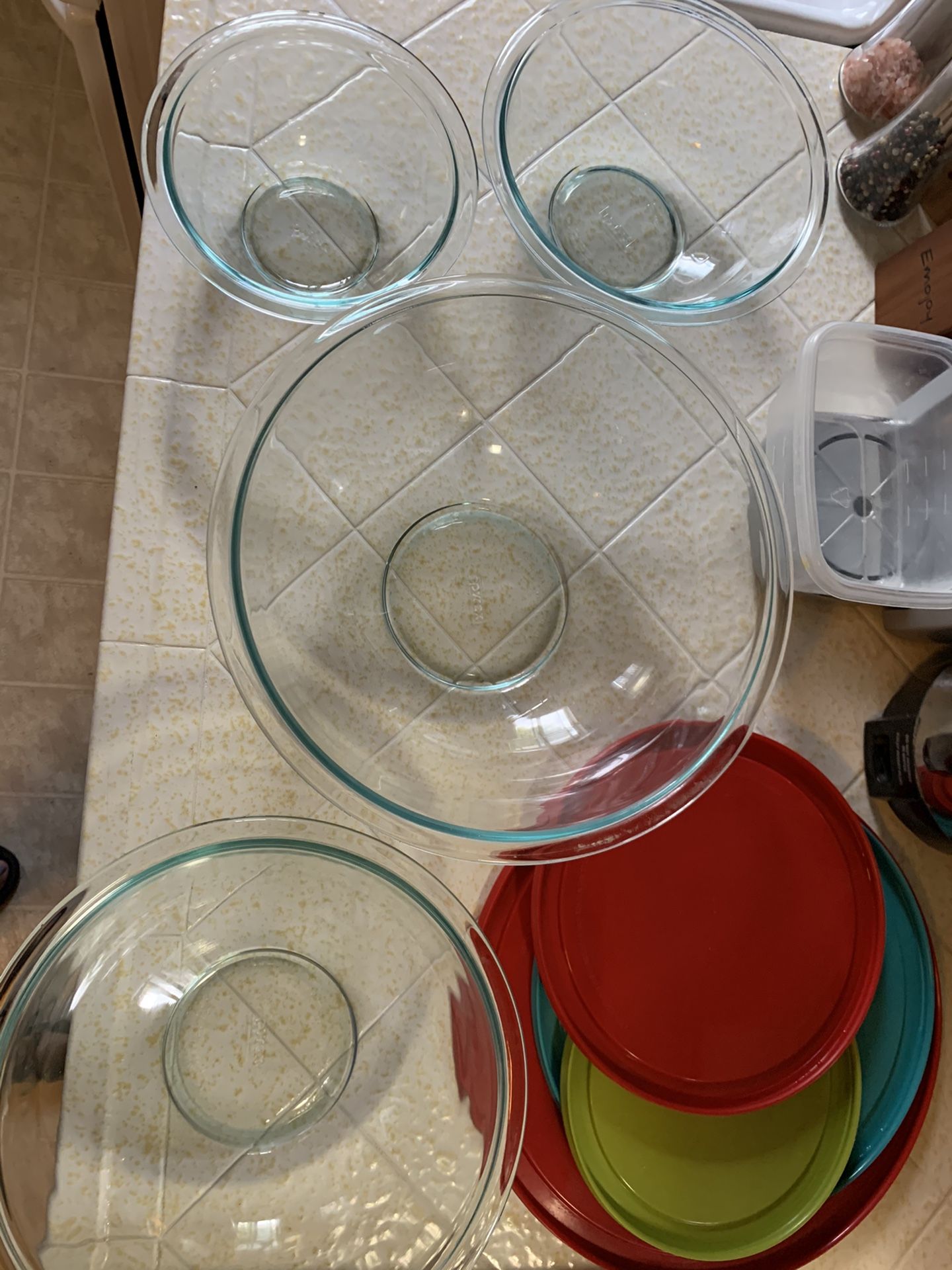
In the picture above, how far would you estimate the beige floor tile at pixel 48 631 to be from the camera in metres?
1.28

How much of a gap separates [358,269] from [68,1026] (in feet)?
1.95

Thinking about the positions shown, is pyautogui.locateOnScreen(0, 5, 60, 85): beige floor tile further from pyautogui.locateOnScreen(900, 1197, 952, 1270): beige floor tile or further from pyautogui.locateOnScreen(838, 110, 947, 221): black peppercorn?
pyautogui.locateOnScreen(900, 1197, 952, 1270): beige floor tile

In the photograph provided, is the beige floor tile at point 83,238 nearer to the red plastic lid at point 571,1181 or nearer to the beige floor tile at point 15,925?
the beige floor tile at point 15,925

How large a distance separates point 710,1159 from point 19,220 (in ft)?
4.97

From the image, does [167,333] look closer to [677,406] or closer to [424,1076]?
[677,406]

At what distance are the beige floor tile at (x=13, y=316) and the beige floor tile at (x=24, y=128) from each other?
0.56 ft

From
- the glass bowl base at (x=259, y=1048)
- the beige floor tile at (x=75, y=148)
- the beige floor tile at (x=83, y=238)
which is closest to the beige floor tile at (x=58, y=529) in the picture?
the beige floor tile at (x=83, y=238)

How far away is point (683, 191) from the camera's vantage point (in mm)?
739

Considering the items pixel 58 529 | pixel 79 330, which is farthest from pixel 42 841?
pixel 79 330

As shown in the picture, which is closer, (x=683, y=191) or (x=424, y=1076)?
(x=424, y=1076)

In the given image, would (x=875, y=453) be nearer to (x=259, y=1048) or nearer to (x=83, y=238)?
(x=259, y=1048)

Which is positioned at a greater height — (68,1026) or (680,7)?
(680,7)

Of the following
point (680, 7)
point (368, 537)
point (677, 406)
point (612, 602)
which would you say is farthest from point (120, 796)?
point (680, 7)

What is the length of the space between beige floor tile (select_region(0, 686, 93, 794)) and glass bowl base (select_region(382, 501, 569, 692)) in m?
0.79
